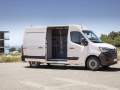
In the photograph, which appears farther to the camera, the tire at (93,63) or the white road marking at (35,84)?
the tire at (93,63)

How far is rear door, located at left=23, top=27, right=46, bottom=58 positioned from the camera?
18.9 meters

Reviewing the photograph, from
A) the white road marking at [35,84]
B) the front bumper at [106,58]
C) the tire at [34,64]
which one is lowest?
the white road marking at [35,84]

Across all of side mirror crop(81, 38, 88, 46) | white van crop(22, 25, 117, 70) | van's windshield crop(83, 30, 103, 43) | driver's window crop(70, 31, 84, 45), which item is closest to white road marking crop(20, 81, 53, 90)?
white van crop(22, 25, 117, 70)

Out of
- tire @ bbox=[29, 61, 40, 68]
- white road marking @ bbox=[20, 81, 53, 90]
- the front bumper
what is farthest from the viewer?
tire @ bbox=[29, 61, 40, 68]

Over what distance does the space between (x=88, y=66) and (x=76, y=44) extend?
4.71 feet

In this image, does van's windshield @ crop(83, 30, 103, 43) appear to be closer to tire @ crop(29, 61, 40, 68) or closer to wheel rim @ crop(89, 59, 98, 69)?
wheel rim @ crop(89, 59, 98, 69)

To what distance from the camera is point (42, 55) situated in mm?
18969

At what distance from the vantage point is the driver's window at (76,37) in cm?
1779

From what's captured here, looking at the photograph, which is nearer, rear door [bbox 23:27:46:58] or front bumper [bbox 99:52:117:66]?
front bumper [bbox 99:52:117:66]

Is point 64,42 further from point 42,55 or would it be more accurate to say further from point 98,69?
point 98,69

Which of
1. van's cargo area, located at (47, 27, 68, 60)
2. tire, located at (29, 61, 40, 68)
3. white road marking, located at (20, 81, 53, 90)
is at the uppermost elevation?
van's cargo area, located at (47, 27, 68, 60)

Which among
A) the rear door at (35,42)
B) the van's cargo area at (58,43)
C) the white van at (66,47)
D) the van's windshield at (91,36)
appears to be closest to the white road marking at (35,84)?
the white van at (66,47)

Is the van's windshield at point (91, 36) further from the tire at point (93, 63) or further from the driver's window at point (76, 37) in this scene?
the tire at point (93, 63)

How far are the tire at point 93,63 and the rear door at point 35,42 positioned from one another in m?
3.03
